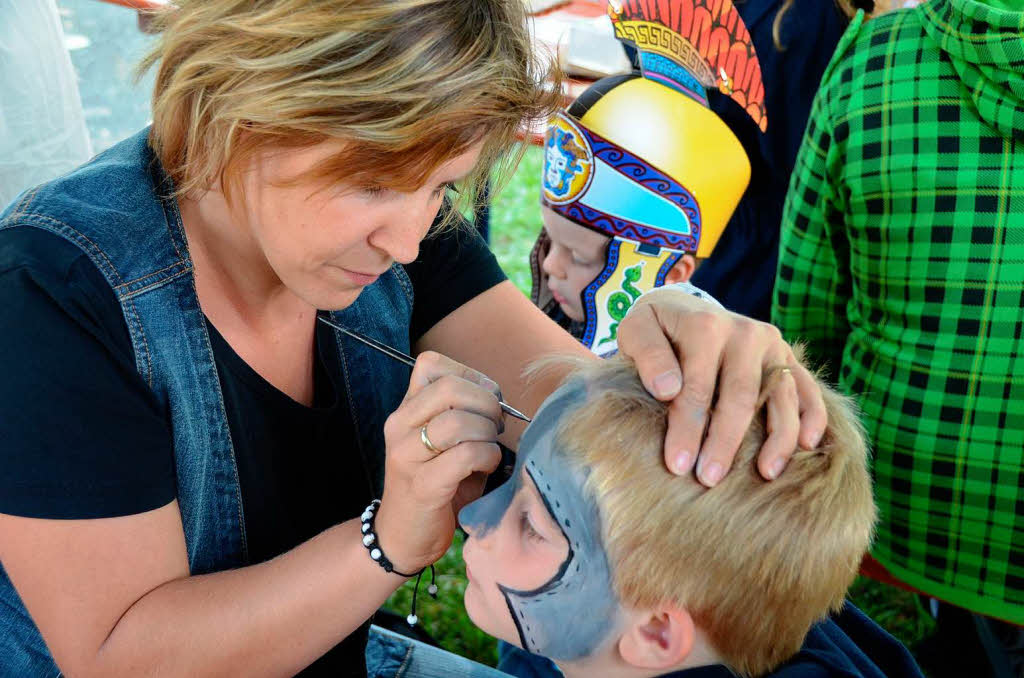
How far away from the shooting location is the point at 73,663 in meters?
0.92

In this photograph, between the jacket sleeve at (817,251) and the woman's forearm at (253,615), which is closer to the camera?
the woman's forearm at (253,615)

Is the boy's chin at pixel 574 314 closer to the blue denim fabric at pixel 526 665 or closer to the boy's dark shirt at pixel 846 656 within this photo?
the blue denim fabric at pixel 526 665

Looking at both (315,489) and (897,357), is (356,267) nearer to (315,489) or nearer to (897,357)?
(315,489)

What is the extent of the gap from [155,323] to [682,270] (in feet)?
3.10

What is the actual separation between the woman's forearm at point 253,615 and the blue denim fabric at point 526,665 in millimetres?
396

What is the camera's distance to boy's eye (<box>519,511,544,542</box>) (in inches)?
34.0

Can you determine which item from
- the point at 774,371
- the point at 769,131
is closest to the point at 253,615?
the point at 774,371

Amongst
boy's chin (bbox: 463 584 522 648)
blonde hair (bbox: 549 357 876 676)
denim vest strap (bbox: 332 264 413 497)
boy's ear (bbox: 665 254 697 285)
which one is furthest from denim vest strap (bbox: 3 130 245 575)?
boy's ear (bbox: 665 254 697 285)

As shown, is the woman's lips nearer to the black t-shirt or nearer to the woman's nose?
the woman's nose

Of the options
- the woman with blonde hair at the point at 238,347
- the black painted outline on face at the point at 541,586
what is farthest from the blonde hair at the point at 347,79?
the black painted outline on face at the point at 541,586

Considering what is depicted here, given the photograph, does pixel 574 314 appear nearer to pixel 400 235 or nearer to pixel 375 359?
pixel 375 359

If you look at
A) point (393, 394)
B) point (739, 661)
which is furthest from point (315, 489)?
point (739, 661)

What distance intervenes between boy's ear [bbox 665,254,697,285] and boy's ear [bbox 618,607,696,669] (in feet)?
2.75

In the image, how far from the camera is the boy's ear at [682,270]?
1576 mm
